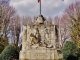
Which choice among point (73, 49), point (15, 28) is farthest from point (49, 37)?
point (15, 28)

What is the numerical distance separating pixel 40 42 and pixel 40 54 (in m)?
1.16

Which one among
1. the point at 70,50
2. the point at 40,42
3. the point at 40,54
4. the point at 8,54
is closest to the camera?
the point at 40,54

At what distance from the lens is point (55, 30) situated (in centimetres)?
1948

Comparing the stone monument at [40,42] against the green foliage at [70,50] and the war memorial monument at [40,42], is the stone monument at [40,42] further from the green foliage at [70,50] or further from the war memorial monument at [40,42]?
the green foliage at [70,50]

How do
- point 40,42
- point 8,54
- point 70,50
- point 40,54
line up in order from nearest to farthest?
point 40,54 < point 40,42 < point 8,54 < point 70,50

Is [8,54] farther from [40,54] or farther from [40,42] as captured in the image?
[40,54]

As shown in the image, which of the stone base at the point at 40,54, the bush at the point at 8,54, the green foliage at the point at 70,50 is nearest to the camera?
the stone base at the point at 40,54

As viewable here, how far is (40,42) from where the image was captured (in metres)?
19.1

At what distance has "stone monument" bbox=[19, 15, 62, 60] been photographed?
18391 mm

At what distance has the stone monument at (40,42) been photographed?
60.3 ft

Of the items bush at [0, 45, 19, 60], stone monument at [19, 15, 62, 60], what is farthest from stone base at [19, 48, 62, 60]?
bush at [0, 45, 19, 60]

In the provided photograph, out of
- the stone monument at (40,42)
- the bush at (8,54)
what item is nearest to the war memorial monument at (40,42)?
the stone monument at (40,42)

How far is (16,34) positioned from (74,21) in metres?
12.9

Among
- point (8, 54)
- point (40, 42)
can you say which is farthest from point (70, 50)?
point (8, 54)
